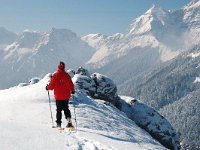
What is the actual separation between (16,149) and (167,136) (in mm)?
37563

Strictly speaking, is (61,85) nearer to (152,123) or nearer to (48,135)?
(48,135)

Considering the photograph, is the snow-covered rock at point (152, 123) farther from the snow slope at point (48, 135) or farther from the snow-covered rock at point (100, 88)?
the snow slope at point (48, 135)

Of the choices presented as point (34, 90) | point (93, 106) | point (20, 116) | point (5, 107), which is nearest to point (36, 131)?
point (20, 116)

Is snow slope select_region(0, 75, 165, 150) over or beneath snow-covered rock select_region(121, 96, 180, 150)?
over

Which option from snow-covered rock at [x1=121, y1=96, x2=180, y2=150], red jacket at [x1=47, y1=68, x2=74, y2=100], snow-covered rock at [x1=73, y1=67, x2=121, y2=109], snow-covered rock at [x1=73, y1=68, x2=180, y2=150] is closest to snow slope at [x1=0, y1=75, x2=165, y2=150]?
red jacket at [x1=47, y1=68, x2=74, y2=100]

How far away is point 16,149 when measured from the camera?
14242 millimetres

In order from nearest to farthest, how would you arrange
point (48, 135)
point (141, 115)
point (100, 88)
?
point (48, 135)
point (100, 88)
point (141, 115)

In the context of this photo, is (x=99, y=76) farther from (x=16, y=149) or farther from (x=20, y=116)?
(x=16, y=149)

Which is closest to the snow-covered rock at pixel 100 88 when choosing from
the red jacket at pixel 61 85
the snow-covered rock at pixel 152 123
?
the snow-covered rock at pixel 152 123

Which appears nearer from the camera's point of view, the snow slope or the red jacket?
the snow slope

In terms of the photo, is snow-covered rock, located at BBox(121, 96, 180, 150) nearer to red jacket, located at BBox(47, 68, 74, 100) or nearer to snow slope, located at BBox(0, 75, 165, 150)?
snow slope, located at BBox(0, 75, 165, 150)

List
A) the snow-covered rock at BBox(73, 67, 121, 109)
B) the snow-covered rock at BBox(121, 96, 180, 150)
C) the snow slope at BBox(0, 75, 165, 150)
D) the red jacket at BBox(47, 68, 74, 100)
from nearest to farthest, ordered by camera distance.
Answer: the snow slope at BBox(0, 75, 165, 150) < the red jacket at BBox(47, 68, 74, 100) < the snow-covered rock at BBox(73, 67, 121, 109) < the snow-covered rock at BBox(121, 96, 180, 150)

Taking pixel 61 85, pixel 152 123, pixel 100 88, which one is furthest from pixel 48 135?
pixel 152 123

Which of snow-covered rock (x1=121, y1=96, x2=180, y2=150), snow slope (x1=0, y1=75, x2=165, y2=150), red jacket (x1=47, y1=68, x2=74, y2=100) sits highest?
red jacket (x1=47, y1=68, x2=74, y2=100)
